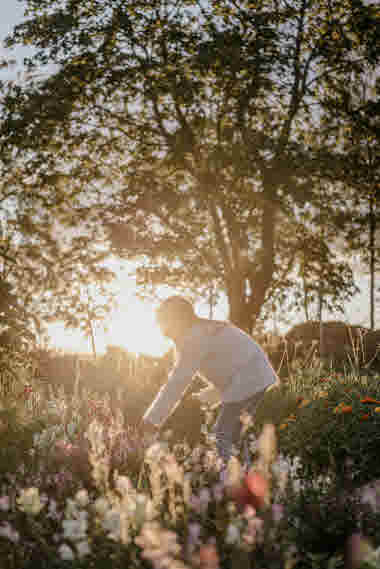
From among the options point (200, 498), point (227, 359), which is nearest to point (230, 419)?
point (227, 359)

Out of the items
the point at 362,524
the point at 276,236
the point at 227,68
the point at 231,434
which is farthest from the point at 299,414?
the point at 276,236

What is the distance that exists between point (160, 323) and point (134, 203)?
768 cm

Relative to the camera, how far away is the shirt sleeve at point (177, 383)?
397 cm

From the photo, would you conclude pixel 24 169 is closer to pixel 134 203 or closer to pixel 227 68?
pixel 134 203

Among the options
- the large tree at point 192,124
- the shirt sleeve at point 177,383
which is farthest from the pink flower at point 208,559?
the large tree at point 192,124

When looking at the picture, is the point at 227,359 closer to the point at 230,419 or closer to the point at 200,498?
the point at 230,419

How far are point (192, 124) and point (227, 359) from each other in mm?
9116

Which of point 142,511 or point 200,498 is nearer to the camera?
point 142,511

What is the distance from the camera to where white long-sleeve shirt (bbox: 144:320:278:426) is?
4371 mm

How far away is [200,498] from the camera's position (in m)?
2.66

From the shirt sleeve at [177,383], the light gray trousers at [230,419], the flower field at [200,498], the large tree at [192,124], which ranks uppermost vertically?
the large tree at [192,124]

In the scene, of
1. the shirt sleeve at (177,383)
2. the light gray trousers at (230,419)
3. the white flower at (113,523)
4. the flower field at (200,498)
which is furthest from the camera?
the light gray trousers at (230,419)

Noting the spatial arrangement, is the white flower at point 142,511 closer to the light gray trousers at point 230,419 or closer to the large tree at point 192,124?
the light gray trousers at point 230,419

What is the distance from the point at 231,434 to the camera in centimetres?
459
